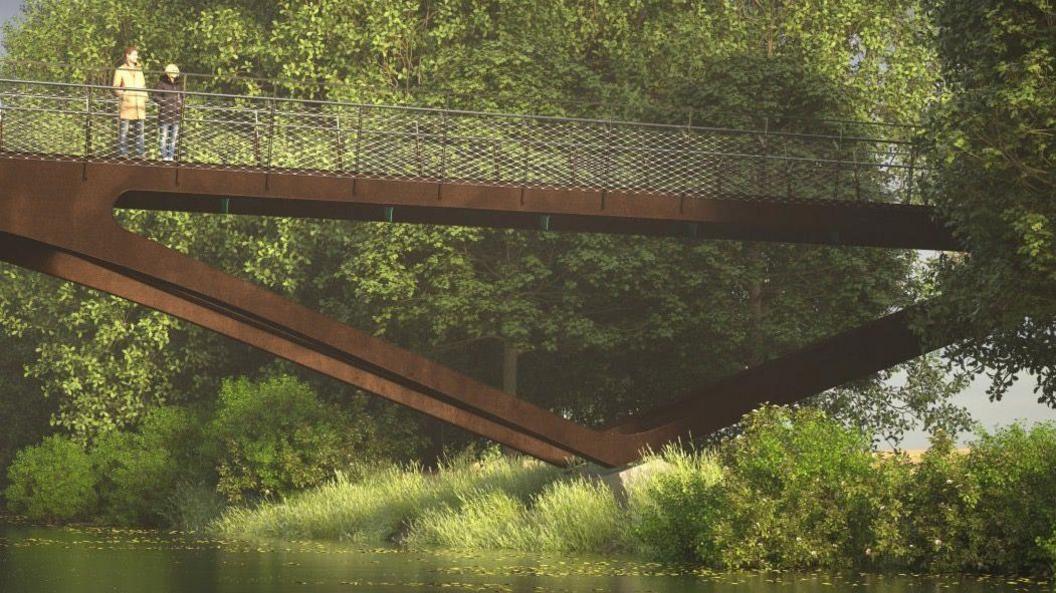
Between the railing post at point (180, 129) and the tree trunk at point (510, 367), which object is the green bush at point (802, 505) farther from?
the tree trunk at point (510, 367)

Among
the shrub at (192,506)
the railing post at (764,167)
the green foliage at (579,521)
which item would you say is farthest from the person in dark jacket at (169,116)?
the shrub at (192,506)

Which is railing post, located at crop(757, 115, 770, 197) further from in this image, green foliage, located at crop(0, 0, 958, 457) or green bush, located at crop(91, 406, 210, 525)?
green bush, located at crop(91, 406, 210, 525)

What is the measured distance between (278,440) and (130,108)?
11.8 meters

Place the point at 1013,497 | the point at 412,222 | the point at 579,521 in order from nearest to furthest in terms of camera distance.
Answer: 1. the point at 1013,497
2. the point at 579,521
3. the point at 412,222

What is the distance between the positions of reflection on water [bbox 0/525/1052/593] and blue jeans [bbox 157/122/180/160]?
6179 millimetres

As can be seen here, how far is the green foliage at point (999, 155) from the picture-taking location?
23453 mm

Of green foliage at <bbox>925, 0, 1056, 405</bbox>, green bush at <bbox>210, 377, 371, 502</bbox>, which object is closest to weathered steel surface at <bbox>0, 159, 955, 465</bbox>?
green foliage at <bbox>925, 0, 1056, 405</bbox>

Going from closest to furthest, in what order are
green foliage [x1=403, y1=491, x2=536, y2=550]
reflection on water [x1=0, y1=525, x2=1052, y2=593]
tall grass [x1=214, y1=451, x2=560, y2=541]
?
1. reflection on water [x1=0, y1=525, x2=1052, y2=593]
2. green foliage [x1=403, y1=491, x2=536, y2=550]
3. tall grass [x1=214, y1=451, x2=560, y2=541]

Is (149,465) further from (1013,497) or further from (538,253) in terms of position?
(1013,497)

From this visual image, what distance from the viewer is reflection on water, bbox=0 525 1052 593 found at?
58.4 feet

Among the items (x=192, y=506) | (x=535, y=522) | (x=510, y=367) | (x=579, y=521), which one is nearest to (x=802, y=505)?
(x=579, y=521)

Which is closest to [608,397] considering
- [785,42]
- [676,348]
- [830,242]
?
[676,348]

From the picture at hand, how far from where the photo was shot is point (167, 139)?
2616 centimetres

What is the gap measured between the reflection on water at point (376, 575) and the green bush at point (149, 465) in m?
11.9
